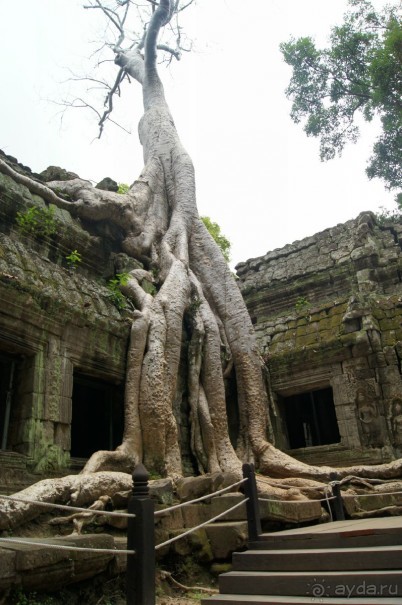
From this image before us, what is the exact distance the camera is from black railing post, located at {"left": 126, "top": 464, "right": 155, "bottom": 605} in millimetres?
2227

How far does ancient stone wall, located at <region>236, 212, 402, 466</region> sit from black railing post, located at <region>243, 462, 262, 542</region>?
11.0ft

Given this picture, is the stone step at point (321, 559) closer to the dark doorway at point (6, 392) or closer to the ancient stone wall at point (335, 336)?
the dark doorway at point (6, 392)

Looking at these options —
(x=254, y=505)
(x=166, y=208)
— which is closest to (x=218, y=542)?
(x=254, y=505)

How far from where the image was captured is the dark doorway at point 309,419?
330 inches

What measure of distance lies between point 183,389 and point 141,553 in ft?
12.2

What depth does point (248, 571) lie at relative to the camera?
307cm

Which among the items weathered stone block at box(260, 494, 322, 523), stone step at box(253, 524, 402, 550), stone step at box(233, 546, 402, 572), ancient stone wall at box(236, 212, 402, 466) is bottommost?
stone step at box(233, 546, 402, 572)

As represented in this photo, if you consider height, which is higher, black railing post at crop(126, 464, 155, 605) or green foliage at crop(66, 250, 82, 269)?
green foliage at crop(66, 250, 82, 269)

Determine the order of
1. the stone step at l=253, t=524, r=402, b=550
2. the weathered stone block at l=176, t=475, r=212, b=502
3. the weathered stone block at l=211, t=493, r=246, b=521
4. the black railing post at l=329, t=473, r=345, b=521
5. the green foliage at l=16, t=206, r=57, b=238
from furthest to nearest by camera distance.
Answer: the green foliage at l=16, t=206, r=57, b=238
the black railing post at l=329, t=473, r=345, b=521
the weathered stone block at l=176, t=475, r=212, b=502
the weathered stone block at l=211, t=493, r=246, b=521
the stone step at l=253, t=524, r=402, b=550

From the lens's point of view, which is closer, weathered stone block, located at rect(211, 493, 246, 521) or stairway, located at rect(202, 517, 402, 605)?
stairway, located at rect(202, 517, 402, 605)

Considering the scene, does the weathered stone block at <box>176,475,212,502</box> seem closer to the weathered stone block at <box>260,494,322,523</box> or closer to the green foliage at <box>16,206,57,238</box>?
the weathered stone block at <box>260,494,322,523</box>

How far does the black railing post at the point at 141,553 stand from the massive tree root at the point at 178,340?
1272 mm

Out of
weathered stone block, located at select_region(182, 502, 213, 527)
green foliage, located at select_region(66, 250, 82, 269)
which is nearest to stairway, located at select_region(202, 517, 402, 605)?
weathered stone block, located at select_region(182, 502, 213, 527)

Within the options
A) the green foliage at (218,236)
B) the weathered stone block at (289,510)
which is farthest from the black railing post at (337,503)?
the green foliage at (218,236)
